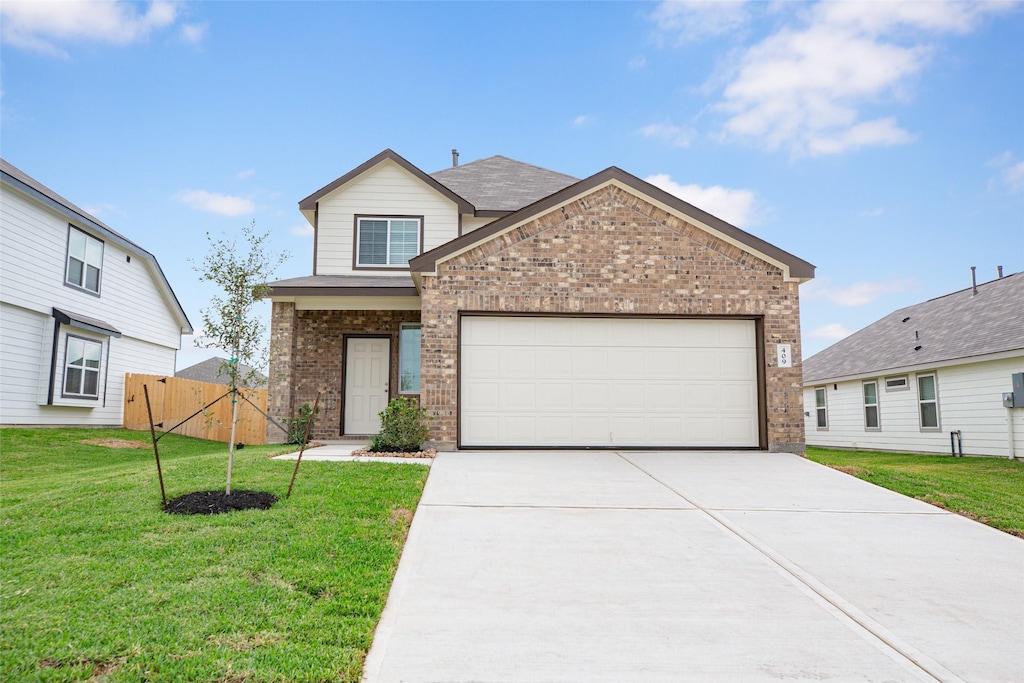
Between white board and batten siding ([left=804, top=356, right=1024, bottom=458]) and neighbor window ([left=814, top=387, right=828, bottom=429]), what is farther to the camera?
neighbor window ([left=814, top=387, right=828, bottom=429])

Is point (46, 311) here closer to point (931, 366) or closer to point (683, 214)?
point (683, 214)

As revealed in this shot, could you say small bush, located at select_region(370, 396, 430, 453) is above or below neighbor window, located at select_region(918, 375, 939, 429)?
below

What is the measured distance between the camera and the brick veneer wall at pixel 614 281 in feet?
36.4

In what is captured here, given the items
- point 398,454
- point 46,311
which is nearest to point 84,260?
point 46,311

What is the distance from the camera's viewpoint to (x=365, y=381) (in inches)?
571

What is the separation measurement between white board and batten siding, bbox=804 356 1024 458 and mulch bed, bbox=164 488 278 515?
52.7 ft

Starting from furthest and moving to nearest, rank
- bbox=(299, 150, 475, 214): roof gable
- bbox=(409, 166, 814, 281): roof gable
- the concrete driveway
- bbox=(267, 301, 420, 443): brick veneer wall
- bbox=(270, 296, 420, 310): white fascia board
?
bbox=(299, 150, 475, 214): roof gable → bbox=(267, 301, 420, 443): brick veneer wall → bbox=(270, 296, 420, 310): white fascia board → bbox=(409, 166, 814, 281): roof gable → the concrete driveway

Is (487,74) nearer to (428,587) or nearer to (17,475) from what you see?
(17,475)

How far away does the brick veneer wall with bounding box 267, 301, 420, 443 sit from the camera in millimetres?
13969

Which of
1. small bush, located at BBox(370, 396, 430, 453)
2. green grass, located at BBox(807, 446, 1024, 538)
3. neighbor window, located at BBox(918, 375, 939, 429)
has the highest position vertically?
neighbor window, located at BBox(918, 375, 939, 429)

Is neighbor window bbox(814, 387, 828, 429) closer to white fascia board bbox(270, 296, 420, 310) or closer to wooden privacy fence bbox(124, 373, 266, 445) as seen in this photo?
white fascia board bbox(270, 296, 420, 310)

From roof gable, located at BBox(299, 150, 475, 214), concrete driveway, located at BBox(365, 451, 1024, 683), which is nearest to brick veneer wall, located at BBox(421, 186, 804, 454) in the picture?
concrete driveway, located at BBox(365, 451, 1024, 683)

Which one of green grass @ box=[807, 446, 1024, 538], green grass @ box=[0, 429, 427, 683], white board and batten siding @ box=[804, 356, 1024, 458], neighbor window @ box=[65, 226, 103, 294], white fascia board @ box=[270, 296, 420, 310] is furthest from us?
neighbor window @ box=[65, 226, 103, 294]

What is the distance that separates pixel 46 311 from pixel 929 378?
22779mm
